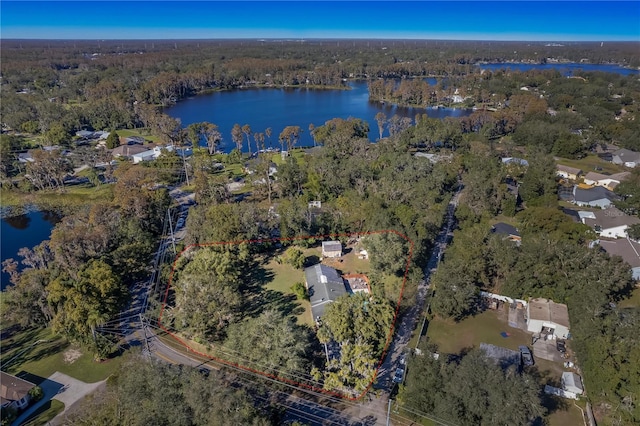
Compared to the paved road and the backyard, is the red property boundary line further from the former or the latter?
the backyard

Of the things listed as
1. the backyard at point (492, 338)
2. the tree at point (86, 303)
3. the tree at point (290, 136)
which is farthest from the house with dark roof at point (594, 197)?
the tree at point (86, 303)

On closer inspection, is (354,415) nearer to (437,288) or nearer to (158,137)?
(437,288)

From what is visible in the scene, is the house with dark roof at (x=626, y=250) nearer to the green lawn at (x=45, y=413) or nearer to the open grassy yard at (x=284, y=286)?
the open grassy yard at (x=284, y=286)

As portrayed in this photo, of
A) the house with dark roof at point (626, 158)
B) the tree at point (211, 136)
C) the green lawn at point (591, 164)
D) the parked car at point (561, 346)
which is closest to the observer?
the parked car at point (561, 346)

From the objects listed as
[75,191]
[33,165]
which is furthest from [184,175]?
[33,165]

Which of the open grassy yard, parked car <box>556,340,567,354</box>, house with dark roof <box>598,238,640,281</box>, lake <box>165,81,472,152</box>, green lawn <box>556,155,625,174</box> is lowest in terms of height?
parked car <box>556,340,567,354</box>

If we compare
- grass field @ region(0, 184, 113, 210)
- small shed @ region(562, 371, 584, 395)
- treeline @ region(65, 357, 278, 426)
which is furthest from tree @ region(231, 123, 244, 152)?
small shed @ region(562, 371, 584, 395)

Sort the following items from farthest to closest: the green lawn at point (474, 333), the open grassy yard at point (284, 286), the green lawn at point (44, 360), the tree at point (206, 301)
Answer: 1. the open grassy yard at point (284, 286)
2. the green lawn at point (474, 333)
3. the tree at point (206, 301)
4. the green lawn at point (44, 360)
